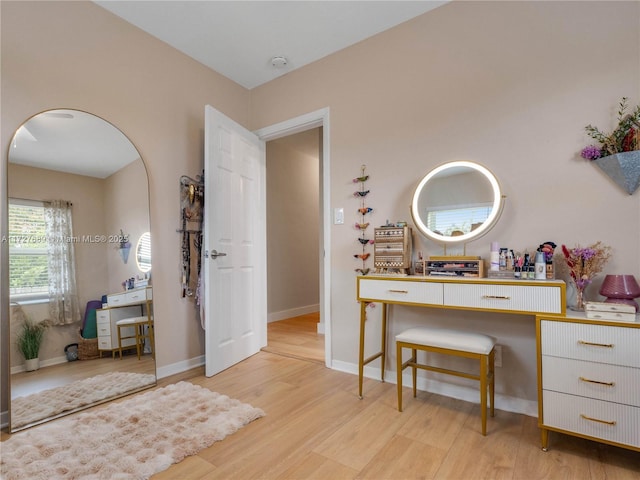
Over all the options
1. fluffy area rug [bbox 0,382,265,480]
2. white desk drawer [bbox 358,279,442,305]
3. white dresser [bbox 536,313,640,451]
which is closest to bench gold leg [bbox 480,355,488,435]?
white dresser [bbox 536,313,640,451]

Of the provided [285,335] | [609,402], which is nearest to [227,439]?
[609,402]

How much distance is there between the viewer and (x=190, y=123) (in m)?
2.86

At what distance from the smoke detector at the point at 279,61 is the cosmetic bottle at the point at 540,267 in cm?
250

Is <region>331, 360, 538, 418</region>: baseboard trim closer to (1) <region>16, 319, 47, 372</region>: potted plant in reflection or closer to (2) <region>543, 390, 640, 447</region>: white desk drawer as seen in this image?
(2) <region>543, 390, 640, 447</region>: white desk drawer

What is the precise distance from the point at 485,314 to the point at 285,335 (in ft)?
7.91

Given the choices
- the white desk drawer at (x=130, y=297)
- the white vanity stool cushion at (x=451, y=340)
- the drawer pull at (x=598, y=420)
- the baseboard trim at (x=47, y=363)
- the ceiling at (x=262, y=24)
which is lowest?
the drawer pull at (x=598, y=420)

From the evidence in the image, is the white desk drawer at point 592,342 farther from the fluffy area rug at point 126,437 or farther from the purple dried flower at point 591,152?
the fluffy area rug at point 126,437

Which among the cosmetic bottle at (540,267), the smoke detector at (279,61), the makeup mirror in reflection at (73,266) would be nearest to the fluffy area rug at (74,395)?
the makeup mirror in reflection at (73,266)

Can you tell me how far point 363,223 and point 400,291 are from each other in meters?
0.72

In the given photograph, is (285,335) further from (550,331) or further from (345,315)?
(550,331)

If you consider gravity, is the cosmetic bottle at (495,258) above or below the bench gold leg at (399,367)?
above

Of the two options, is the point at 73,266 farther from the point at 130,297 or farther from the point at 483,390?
the point at 483,390

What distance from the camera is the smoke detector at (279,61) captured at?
2.87 metres

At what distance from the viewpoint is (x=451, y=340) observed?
182 cm
